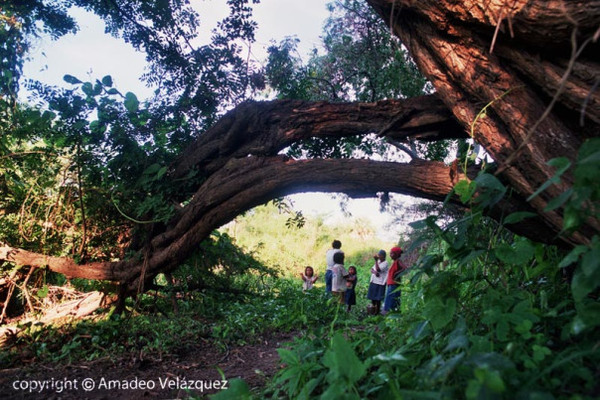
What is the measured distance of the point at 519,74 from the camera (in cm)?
293

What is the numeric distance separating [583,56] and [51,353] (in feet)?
15.8

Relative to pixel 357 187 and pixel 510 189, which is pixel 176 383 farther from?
pixel 510 189

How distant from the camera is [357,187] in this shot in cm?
386

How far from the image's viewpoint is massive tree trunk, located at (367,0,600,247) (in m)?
2.50

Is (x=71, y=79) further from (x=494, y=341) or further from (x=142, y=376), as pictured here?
(x=494, y=341)

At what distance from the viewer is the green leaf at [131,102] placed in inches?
191

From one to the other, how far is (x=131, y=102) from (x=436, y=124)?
10.2ft

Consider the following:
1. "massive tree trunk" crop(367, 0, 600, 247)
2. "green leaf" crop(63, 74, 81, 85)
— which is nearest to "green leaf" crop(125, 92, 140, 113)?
"green leaf" crop(63, 74, 81, 85)

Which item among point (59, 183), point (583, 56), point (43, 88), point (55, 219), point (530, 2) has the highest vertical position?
point (43, 88)

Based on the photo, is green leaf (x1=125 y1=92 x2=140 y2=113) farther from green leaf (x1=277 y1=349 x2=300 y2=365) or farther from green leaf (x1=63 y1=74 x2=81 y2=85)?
green leaf (x1=277 y1=349 x2=300 y2=365)

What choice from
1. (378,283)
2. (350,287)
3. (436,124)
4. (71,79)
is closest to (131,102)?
(71,79)

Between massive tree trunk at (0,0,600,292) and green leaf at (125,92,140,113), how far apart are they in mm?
734

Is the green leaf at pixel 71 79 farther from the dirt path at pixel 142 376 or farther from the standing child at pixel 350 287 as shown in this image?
the standing child at pixel 350 287

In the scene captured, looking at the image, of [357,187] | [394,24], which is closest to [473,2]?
[394,24]
